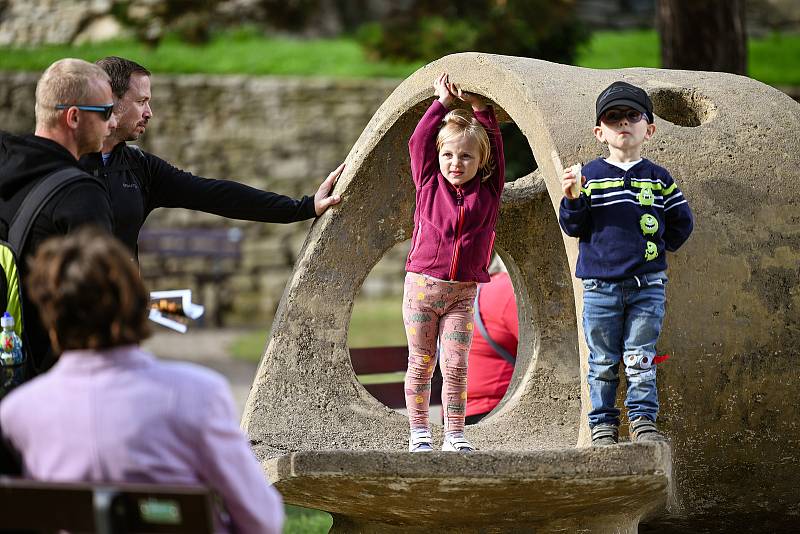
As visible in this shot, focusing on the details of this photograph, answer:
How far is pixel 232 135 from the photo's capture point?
17.1 metres

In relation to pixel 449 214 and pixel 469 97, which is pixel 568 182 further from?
pixel 469 97

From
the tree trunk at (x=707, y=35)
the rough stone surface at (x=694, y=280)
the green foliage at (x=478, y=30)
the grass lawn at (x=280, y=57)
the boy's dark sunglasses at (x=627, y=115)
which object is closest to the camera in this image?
the boy's dark sunglasses at (x=627, y=115)

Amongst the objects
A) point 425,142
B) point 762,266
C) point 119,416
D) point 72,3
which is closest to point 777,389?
point 762,266

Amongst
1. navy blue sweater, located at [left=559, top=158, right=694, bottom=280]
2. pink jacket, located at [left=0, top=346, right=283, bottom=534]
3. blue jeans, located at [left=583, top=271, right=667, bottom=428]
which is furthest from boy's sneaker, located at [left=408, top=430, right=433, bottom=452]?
pink jacket, located at [left=0, top=346, right=283, bottom=534]

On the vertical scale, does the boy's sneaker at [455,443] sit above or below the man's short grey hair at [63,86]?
below

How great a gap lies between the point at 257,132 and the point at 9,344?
13.6 meters

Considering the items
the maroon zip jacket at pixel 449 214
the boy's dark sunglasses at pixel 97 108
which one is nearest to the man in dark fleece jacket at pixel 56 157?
the boy's dark sunglasses at pixel 97 108

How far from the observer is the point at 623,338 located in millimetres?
4199

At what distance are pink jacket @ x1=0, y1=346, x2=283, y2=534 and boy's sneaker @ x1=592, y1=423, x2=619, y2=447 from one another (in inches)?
67.2

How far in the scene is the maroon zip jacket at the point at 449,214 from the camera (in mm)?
4676

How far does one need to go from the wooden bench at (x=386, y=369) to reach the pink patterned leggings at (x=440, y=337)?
2272 millimetres

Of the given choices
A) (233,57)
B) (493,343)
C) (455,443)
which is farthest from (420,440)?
(233,57)

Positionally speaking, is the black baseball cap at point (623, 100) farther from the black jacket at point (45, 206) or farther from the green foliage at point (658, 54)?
the green foliage at point (658, 54)

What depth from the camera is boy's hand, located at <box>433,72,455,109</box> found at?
4.83 meters
